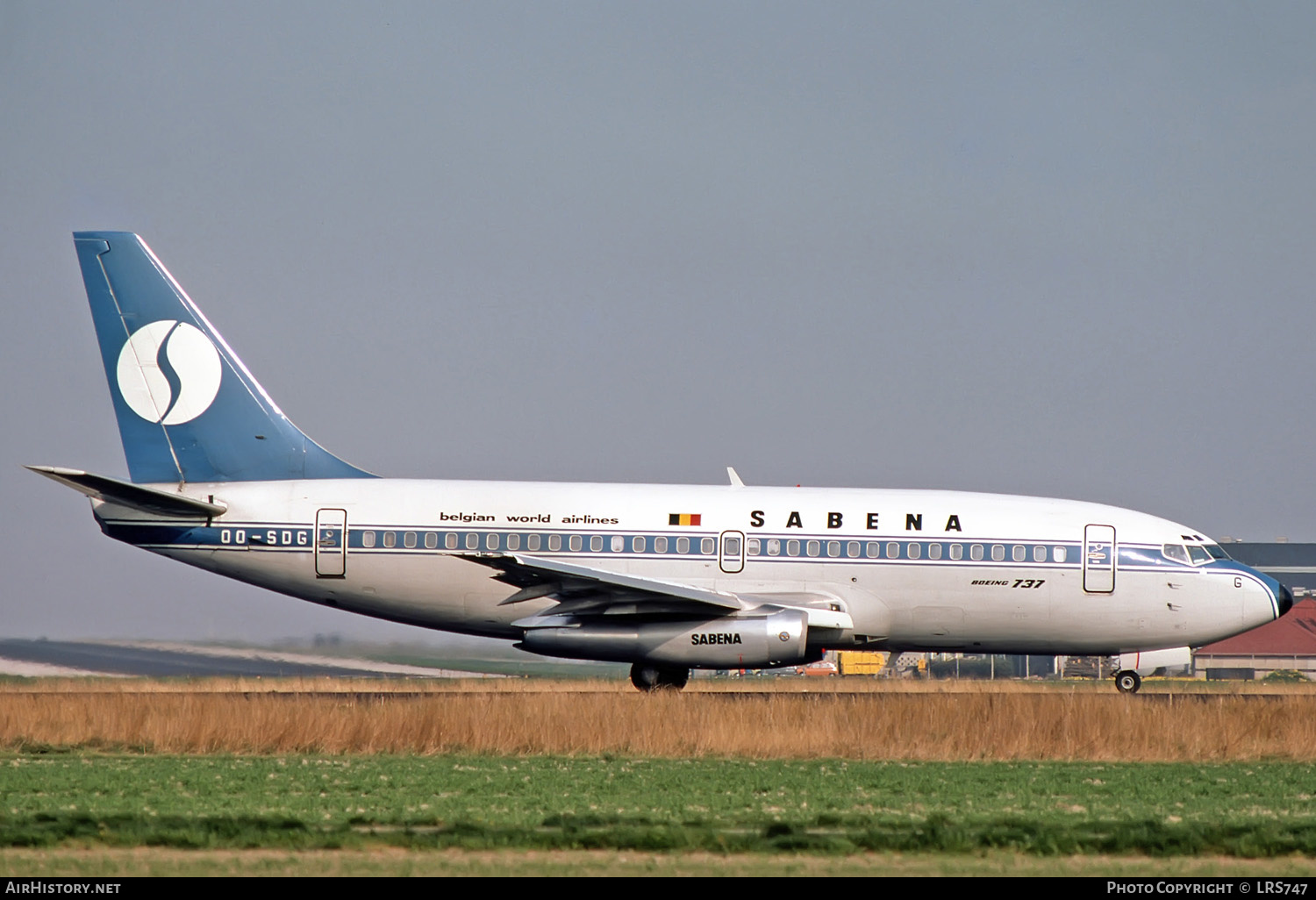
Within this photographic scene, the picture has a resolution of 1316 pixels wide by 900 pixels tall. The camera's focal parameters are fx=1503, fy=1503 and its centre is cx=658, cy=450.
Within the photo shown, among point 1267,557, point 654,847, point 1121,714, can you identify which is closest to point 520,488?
point 1121,714

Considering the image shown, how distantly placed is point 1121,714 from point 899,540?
303 inches

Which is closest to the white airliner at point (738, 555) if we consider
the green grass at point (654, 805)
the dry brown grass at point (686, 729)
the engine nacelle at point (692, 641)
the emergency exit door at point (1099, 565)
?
the emergency exit door at point (1099, 565)

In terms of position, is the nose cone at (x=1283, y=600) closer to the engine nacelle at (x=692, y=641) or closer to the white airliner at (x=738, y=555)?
the white airliner at (x=738, y=555)

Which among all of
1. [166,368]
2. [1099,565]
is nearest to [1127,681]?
[1099,565]

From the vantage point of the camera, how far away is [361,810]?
1217cm

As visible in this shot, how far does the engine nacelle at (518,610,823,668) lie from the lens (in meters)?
24.8

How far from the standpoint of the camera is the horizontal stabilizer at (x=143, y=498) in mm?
25812

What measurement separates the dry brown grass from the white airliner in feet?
21.2

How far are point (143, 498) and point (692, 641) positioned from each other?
32.7 feet

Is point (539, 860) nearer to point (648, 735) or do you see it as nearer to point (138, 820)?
point (138, 820)

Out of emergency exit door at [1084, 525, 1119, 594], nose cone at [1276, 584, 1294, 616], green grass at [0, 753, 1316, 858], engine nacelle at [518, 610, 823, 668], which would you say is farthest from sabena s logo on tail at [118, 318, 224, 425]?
nose cone at [1276, 584, 1294, 616]

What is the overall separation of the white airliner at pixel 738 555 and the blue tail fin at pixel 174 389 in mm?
554

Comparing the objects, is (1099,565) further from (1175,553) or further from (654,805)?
(654,805)

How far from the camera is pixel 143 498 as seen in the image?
26.4m
